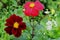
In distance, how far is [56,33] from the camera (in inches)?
104

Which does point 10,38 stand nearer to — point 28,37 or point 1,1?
point 28,37

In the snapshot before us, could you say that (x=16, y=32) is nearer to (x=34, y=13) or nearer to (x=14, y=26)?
(x=14, y=26)

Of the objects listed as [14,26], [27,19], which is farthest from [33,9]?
[27,19]

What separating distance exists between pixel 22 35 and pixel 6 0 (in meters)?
1.55

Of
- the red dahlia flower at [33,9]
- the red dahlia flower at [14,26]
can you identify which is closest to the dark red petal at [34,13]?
the red dahlia flower at [33,9]

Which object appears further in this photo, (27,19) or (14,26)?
(27,19)

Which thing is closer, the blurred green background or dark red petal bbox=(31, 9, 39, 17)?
dark red petal bbox=(31, 9, 39, 17)

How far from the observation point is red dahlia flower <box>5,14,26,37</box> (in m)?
2.15

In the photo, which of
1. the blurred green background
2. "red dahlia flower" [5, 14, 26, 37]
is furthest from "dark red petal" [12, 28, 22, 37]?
the blurred green background

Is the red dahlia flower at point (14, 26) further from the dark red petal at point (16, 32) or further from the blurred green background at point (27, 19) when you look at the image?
the blurred green background at point (27, 19)

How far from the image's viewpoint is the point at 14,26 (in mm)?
2168

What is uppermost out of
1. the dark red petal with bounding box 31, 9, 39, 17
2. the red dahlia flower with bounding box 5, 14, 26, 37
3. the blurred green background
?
the dark red petal with bounding box 31, 9, 39, 17

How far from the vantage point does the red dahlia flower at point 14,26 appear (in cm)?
215

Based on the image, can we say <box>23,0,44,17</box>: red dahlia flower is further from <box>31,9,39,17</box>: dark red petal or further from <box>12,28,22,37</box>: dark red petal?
<box>12,28,22,37</box>: dark red petal
